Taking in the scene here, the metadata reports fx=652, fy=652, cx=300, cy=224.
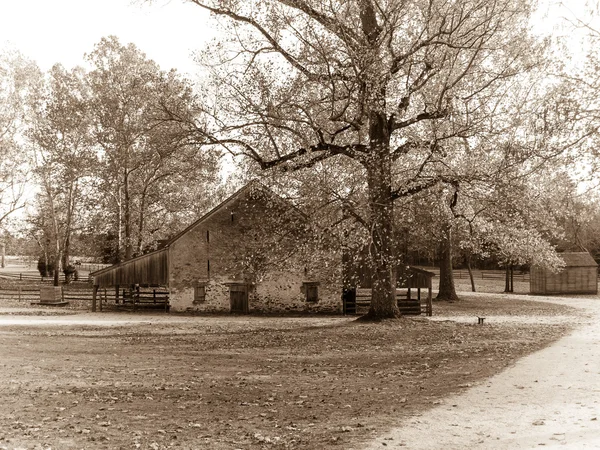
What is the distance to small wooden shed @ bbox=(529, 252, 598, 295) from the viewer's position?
1994 inches

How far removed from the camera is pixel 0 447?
9.03m

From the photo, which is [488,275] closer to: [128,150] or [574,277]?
[574,277]

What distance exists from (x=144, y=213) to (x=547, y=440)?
42.1 meters

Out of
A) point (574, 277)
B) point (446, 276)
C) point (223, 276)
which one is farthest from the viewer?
point (574, 277)

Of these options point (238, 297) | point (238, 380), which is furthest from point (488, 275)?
point (238, 380)

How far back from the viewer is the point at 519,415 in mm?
10164

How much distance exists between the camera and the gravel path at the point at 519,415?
8758 millimetres

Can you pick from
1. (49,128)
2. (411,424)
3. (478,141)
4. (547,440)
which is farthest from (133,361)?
(49,128)

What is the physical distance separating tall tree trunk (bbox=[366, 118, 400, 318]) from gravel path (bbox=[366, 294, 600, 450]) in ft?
28.7

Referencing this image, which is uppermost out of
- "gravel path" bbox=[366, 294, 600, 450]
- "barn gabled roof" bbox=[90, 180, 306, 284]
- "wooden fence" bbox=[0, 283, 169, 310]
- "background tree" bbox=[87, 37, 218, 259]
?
"background tree" bbox=[87, 37, 218, 259]

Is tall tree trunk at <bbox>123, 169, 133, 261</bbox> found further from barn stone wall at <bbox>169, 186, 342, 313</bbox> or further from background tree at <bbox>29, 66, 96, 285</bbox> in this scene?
barn stone wall at <bbox>169, 186, 342, 313</bbox>

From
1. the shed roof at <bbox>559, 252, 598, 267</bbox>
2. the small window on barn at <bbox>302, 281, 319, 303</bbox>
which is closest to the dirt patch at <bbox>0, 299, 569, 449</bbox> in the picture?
the small window on barn at <bbox>302, 281, 319, 303</bbox>

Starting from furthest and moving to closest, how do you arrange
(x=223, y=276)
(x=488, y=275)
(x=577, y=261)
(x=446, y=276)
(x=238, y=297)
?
1. (x=488, y=275)
2. (x=577, y=261)
3. (x=446, y=276)
4. (x=223, y=276)
5. (x=238, y=297)

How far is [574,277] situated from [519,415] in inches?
1760
